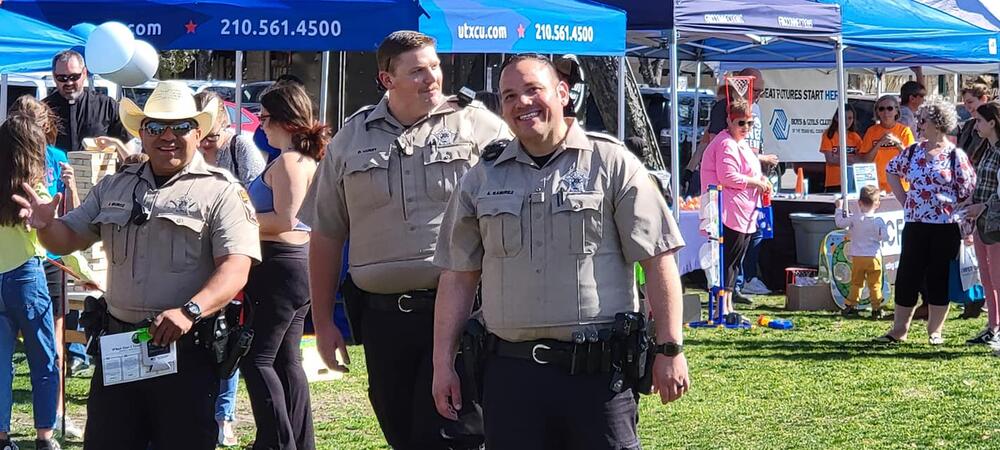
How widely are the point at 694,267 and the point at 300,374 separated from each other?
21.0ft

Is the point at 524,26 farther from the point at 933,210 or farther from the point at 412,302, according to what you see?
the point at 412,302

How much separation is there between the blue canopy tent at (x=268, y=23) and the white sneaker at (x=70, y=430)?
285 cm

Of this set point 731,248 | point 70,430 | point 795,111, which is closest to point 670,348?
point 70,430

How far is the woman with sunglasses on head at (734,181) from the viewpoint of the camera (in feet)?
37.5

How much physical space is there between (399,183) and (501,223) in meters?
0.96

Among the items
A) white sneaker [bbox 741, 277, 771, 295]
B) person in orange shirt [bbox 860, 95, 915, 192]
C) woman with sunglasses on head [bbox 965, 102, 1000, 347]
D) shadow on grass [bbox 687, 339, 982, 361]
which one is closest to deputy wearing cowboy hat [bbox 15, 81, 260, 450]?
shadow on grass [bbox 687, 339, 982, 361]

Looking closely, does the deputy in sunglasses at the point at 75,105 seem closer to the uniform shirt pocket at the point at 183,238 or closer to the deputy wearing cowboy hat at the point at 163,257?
the deputy wearing cowboy hat at the point at 163,257

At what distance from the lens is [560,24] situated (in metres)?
10.4

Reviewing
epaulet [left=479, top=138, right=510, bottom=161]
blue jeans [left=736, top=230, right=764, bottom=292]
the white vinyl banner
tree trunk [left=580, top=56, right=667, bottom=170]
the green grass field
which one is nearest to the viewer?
epaulet [left=479, top=138, right=510, bottom=161]

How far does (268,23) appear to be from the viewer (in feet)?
30.3

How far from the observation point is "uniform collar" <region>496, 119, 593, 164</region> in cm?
407

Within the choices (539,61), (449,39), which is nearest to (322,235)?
(539,61)

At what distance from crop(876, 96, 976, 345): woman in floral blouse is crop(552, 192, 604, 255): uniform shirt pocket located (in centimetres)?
644

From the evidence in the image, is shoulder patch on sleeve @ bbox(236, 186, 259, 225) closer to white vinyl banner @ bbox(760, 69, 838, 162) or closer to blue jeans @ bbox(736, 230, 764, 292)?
blue jeans @ bbox(736, 230, 764, 292)
